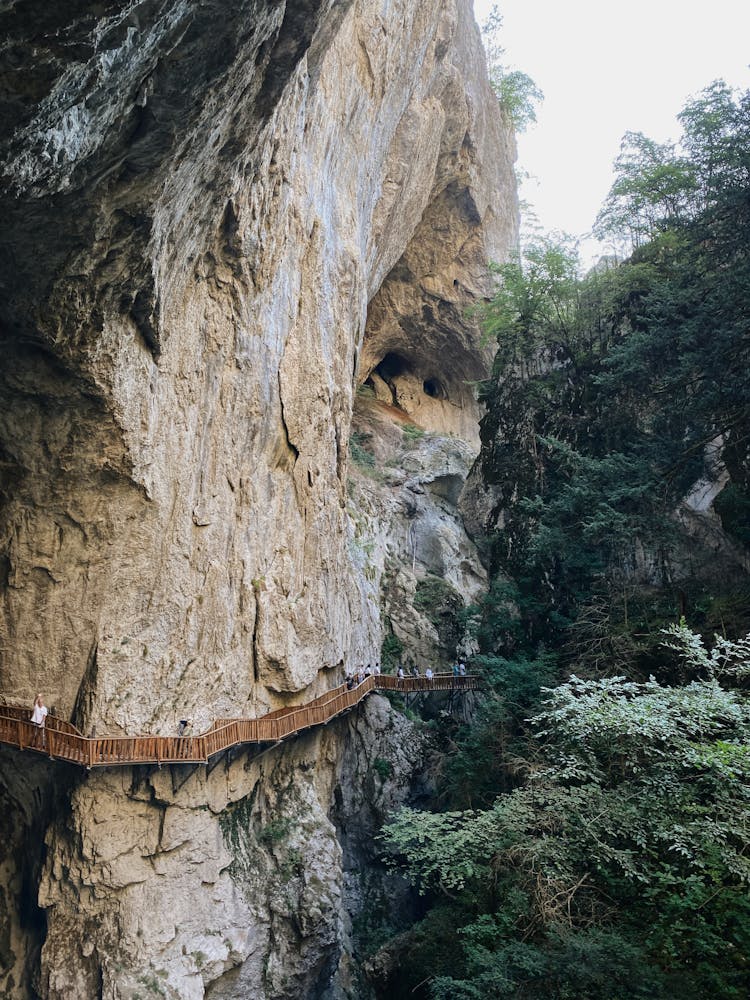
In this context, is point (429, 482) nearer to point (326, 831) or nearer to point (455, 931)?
point (326, 831)

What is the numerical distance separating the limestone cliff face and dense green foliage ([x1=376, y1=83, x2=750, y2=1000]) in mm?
3330

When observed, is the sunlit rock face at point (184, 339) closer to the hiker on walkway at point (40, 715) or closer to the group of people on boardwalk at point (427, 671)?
the hiker on walkway at point (40, 715)

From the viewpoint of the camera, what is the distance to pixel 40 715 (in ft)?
33.3

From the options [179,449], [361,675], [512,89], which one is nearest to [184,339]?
[179,449]

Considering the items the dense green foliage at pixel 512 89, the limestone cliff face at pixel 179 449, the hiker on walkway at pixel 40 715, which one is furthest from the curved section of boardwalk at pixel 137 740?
the dense green foliage at pixel 512 89

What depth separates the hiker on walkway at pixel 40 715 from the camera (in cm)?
996

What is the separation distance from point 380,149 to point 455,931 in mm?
18027

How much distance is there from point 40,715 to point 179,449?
433 cm

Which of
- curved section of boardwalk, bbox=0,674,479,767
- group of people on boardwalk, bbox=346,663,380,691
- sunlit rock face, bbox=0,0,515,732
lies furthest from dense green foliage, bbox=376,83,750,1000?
sunlit rock face, bbox=0,0,515,732

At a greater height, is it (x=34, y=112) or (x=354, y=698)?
(x=34, y=112)

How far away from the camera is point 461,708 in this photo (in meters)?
20.8

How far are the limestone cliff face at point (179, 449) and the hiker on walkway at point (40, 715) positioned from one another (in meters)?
0.38

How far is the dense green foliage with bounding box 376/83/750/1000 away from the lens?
28.7ft

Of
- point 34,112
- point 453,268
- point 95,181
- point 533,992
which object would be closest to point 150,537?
point 95,181
